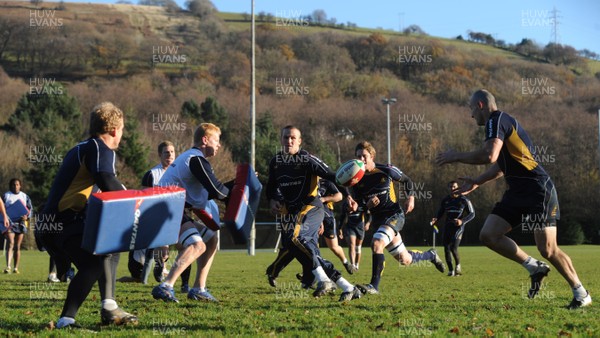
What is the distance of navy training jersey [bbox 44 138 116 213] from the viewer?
21.6 ft

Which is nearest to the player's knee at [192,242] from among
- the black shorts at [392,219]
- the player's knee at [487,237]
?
the player's knee at [487,237]

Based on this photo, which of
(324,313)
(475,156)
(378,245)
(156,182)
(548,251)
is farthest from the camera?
(156,182)

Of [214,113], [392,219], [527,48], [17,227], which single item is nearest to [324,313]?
[392,219]

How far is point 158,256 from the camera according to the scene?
43.2 ft

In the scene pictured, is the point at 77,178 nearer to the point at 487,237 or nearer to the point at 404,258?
the point at 487,237

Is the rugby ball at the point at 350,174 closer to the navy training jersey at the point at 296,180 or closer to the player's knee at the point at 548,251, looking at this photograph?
the navy training jersey at the point at 296,180

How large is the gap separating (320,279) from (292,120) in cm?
7051

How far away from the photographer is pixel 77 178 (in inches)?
265

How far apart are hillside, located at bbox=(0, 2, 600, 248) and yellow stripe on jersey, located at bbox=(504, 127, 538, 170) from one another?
35370 millimetres

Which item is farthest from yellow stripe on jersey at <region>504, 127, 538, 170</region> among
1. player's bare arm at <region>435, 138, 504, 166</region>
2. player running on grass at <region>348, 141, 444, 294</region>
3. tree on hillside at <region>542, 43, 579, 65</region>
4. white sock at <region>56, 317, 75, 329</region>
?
tree on hillside at <region>542, 43, 579, 65</region>

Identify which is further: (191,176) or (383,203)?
(383,203)

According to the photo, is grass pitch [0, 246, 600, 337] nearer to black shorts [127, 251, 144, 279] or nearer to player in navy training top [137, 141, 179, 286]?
black shorts [127, 251, 144, 279]

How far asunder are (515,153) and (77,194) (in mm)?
4411

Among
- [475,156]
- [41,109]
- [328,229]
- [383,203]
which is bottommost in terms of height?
[328,229]
